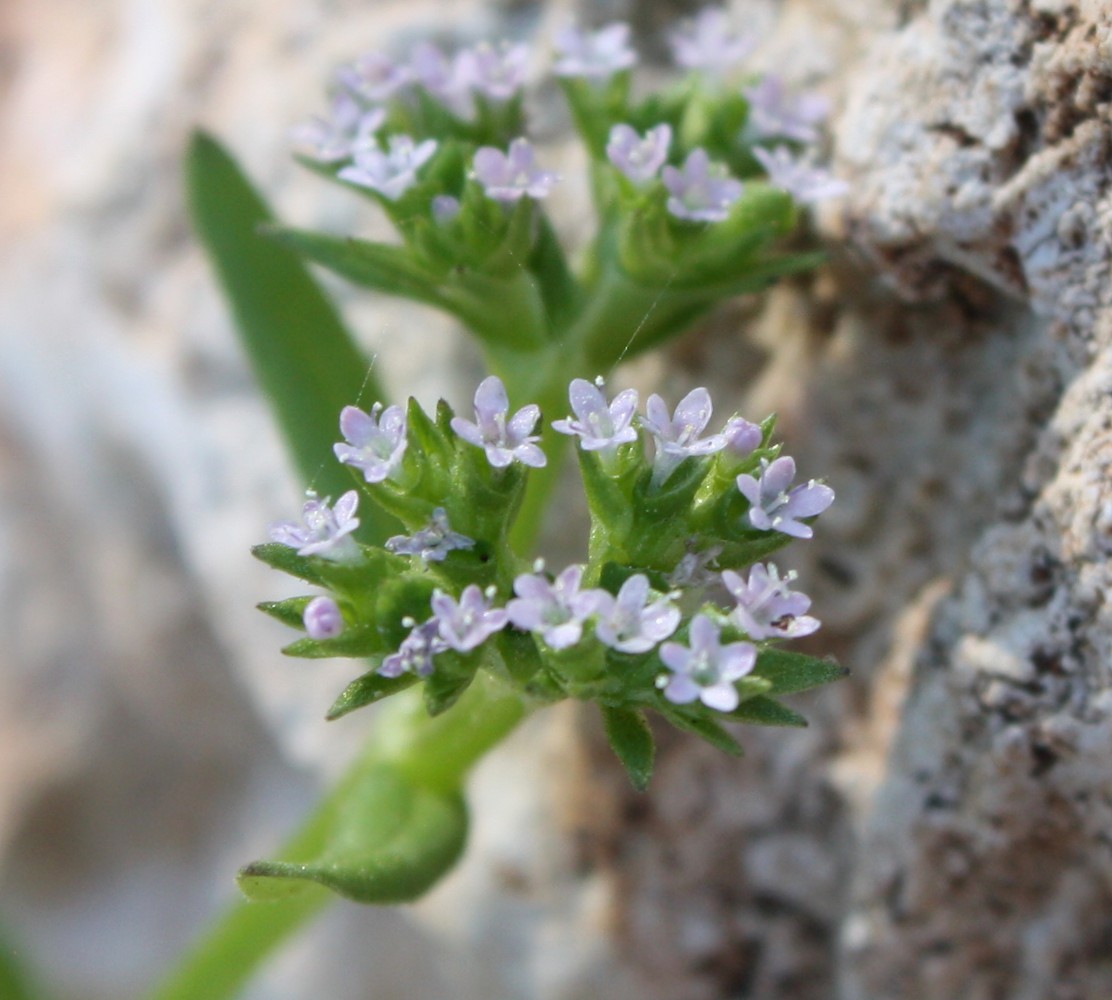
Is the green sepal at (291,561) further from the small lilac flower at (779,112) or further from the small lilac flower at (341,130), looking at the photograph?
the small lilac flower at (779,112)

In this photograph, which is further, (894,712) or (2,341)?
(2,341)

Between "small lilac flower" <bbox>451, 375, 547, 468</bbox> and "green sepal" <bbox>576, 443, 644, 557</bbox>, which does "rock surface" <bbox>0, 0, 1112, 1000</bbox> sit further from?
"small lilac flower" <bbox>451, 375, 547, 468</bbox>

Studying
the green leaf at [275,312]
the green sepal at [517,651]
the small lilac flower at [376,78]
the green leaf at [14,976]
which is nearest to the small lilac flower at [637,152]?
the small lilac flower at [376,78]

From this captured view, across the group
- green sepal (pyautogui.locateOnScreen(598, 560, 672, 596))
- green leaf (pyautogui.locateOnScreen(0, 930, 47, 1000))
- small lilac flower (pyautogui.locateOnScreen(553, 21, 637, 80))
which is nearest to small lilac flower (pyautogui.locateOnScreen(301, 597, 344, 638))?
green sepal (pyautogui.locateOnScreen(598, 560, 672, 596))

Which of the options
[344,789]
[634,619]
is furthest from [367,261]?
[344,789]

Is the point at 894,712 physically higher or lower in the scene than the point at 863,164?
lower

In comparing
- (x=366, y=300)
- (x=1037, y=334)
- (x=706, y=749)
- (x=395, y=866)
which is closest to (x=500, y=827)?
(x=706, y=749)

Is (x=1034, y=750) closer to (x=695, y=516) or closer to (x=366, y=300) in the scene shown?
(x=695, y=516)

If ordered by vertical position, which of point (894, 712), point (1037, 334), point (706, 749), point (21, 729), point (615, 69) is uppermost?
point (615, 69)

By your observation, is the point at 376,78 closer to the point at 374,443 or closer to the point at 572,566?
the point at 374,443
